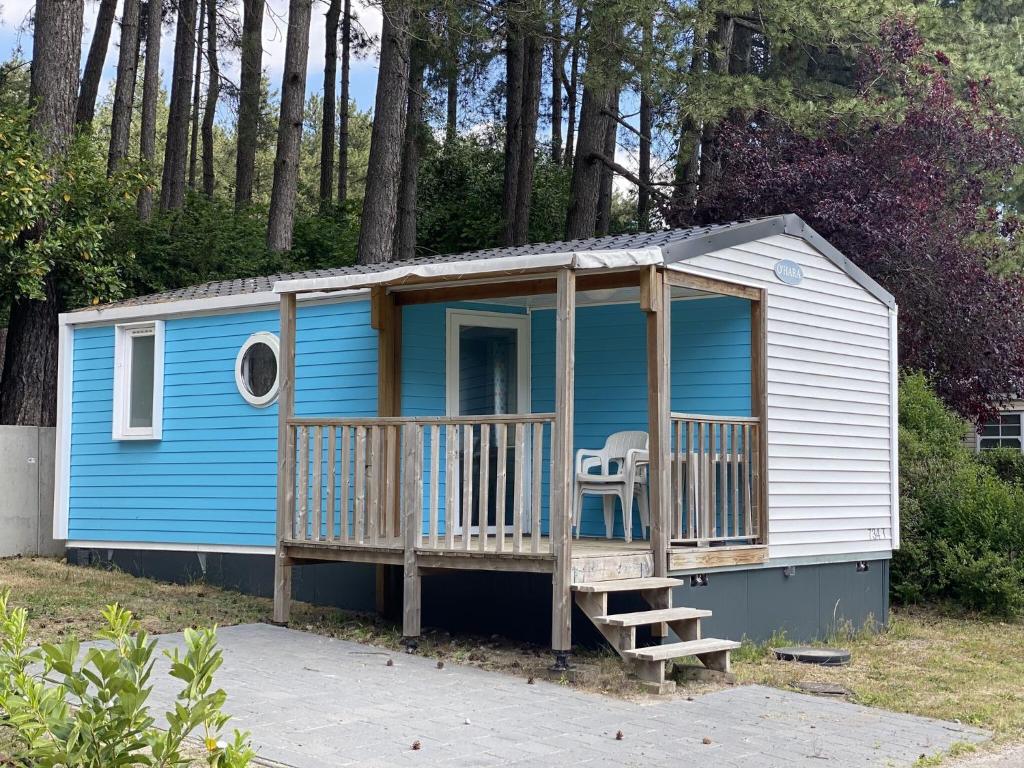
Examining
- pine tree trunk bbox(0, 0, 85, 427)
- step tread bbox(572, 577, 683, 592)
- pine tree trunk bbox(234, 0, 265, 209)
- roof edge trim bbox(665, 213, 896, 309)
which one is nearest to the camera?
step tread bbox(572, 577, 683, 592)

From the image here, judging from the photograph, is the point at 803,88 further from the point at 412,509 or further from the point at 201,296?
the point at 412,509

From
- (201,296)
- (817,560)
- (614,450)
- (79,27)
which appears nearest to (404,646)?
(614,450)

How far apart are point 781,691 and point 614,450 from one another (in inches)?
115

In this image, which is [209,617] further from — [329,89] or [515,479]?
[329,89]

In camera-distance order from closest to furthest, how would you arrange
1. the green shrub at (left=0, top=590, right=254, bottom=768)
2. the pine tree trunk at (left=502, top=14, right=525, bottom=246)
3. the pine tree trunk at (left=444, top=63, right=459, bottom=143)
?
the green shrub at (left=0, top=590, right=254, bottom=768) → the pine tree trunk at (left=502, top=14, right=525, bottom=246) → the pine tree trunk at (left=444, top=63, right=459, bottom=143)

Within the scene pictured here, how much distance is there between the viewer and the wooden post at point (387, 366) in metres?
9.72

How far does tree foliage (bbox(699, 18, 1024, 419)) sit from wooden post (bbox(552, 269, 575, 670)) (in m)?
8.55

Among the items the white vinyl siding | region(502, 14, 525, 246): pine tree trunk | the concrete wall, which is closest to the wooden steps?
the white vinyl siding

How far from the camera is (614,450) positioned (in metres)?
10.1

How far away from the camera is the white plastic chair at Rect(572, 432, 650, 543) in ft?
31.5

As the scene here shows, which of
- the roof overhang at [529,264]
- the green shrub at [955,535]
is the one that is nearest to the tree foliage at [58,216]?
the roof overhang at [529,264]

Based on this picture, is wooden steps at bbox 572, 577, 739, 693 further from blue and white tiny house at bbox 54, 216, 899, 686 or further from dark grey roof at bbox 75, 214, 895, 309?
dark grey roof at bbox 75, 214, 895, 309

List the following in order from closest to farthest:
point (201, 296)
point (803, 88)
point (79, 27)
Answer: point (201, 296)
point (79, 27)
point (803, 88)

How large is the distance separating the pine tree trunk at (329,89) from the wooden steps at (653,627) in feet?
55.2
